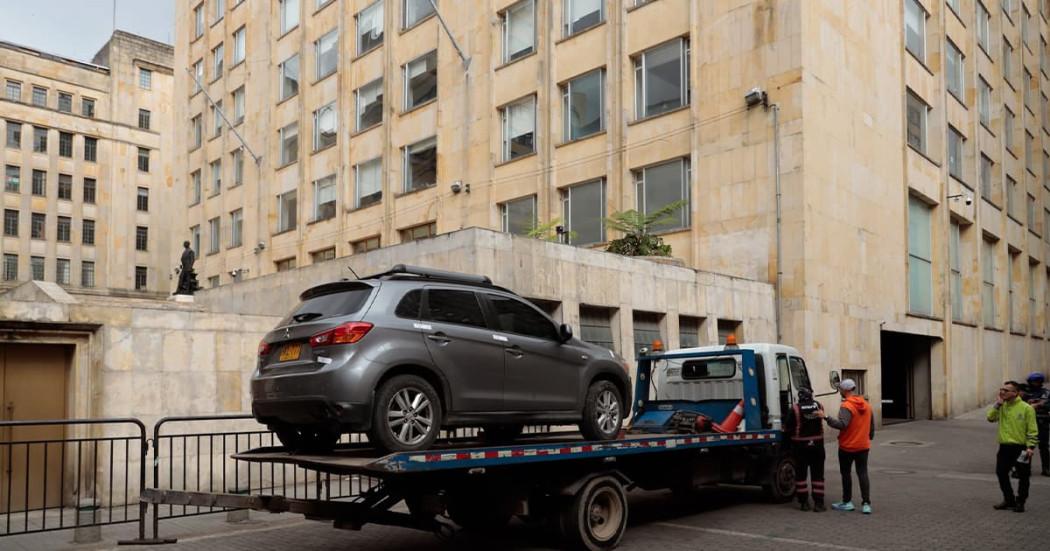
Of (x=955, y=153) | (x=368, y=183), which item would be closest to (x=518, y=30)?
(x=368, y=183)

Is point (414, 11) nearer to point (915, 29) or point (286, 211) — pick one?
point (286, 211)

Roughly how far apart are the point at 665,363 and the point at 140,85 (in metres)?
68.7

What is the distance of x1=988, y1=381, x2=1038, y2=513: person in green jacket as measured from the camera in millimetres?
11233

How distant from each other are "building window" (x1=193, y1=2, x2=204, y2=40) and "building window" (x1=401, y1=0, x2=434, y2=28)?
1842 cm

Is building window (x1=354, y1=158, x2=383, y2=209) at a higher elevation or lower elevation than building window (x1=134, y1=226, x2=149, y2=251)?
lower

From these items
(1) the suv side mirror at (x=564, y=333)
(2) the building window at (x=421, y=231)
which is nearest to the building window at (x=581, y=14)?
(2) the building window at (x=421, y=231)

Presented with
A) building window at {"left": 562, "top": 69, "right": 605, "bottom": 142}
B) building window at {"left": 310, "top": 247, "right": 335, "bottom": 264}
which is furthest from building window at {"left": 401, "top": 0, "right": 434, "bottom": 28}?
building window at {"left": 310, "top": 247, "right": 335, "bottom": 264}

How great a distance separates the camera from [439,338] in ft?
26.3

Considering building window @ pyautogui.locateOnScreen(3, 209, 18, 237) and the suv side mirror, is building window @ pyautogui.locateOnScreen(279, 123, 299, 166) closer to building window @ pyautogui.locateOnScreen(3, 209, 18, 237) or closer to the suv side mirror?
the suv side mirror

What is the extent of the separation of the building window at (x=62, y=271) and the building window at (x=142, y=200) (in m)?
7.16

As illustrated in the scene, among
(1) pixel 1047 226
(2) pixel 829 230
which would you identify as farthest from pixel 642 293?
(1) pixel 1047 226

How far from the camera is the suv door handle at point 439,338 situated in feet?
26.1

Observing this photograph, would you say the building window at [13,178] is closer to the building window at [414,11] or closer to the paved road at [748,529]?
the building window at [414,11]

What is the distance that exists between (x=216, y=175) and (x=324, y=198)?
417 inches
